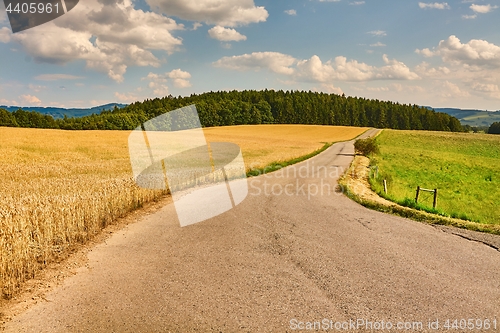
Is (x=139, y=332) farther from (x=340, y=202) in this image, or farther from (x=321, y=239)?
(x=340, y=202)

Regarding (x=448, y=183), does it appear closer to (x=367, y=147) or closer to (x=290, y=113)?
(x=367, y=147)

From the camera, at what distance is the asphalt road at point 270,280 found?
5.66 metres

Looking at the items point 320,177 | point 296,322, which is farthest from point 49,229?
point 320,177

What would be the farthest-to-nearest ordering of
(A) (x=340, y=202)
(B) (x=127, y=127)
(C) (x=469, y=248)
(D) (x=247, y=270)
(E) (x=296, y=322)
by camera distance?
(B) (x=127, y=127)
(A) (x=340, y=202)
(C) (x=469, y=248)
(D) (x=247, y=270)
(E) (x=296, y=322)

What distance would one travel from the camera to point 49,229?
8344mm

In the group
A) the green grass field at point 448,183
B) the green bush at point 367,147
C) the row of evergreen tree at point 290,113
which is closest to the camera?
the green grass field at point 448,183

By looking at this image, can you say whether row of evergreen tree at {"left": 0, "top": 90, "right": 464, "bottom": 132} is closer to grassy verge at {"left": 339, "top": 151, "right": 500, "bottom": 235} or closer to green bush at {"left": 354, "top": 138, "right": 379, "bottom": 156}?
green bush at {"left": 354, "top": 138, "right": 379, "bottom": 156}

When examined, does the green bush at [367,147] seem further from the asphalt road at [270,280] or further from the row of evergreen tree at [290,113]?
the row of evergreen tree at [290,113]

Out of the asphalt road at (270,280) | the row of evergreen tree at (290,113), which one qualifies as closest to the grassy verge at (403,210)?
the asphalt road at (270,280)

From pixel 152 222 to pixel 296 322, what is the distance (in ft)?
23.7

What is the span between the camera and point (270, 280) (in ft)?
23.2

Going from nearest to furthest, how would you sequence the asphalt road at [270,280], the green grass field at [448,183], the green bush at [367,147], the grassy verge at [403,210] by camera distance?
the asphalt road at [270,280], the grassy verge at [403,210], the green grass field at [448,183], the green bush at [367,147]

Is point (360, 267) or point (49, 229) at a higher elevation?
point (49, 229)

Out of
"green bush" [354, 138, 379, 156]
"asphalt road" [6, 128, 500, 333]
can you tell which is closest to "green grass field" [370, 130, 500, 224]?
"green bush" [354, 138, 379, 156]
